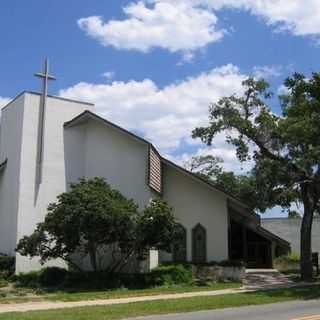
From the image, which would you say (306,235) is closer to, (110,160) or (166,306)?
(110,160)

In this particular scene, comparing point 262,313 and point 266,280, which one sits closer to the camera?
point 262,313

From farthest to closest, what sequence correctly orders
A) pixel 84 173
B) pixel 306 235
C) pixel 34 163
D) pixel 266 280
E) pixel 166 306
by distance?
pixel 84 173 < pixel 306 235 < pixel 34 163 < pixel 266 280 < pixel 166 306

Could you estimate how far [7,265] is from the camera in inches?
1170

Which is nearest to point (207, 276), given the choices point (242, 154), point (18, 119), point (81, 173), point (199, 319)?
point (242, 154)

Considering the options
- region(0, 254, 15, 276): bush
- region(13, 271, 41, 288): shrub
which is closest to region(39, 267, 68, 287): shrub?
region(13, 271, 41, 288): shrub

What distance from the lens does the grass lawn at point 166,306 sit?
638 inches

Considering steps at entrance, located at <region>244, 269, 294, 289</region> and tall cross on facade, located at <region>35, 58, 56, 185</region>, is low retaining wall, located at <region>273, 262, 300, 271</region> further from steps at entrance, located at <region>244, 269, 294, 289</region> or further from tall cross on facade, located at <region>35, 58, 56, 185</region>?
tall cross on facade, located at <region>35, 58, 56, 185</region>

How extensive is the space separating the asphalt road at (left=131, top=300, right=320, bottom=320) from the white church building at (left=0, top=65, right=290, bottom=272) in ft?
41.6

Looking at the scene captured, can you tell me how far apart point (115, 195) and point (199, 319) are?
38.3ft

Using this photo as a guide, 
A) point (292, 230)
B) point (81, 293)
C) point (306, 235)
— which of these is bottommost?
point (81, 293)

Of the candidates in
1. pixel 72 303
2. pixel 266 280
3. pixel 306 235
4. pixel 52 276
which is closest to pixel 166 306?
pixel 72 303

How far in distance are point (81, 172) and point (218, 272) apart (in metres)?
9.11

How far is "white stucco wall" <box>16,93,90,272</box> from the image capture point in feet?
100

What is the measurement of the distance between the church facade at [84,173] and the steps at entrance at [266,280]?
2.22 meters
